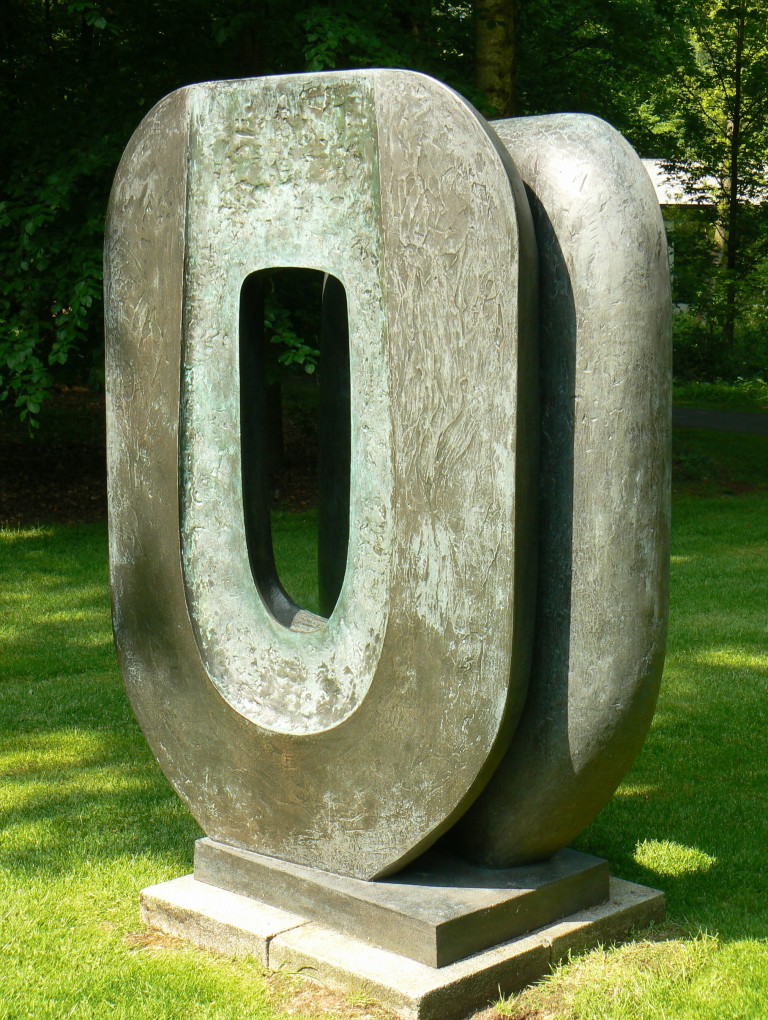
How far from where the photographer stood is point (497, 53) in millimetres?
10648

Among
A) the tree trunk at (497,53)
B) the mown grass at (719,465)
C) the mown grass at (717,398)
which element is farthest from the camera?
the mown grass at (717,398)

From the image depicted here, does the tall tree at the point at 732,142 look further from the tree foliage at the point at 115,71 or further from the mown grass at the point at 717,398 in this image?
the tree foliage at the point at 115,71

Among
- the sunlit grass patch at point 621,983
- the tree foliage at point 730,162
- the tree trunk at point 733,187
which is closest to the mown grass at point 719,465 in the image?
the tree foliage at point 730,162

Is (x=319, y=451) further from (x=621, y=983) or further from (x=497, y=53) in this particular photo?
(x=497, y=53)

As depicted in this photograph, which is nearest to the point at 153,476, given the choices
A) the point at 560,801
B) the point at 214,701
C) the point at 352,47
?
the point at 214,701

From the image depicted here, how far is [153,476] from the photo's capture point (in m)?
3.90

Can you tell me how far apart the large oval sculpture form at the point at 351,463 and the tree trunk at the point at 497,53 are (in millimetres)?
7282

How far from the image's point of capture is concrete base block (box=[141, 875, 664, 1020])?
10.9ft

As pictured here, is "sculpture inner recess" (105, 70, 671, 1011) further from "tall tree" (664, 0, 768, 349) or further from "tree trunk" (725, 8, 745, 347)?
"tree trunk" (725, 8, 745, 347)

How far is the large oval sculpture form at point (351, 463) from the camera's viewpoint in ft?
10.8

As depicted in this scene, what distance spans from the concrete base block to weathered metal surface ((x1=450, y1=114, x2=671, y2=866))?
0.41m

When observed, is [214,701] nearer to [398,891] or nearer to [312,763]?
[312,763]

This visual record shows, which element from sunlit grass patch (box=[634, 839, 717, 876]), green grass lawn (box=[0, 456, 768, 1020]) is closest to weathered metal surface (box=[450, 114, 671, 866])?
green grass lawn (box=[0, 456, 768, 1020])

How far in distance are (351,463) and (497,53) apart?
26.3 ft
